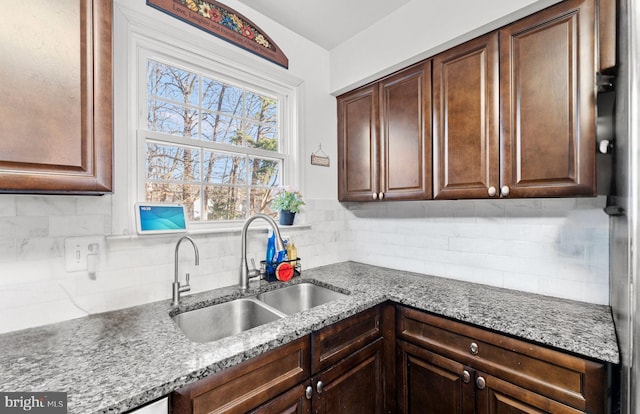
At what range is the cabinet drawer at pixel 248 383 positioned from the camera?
883mm

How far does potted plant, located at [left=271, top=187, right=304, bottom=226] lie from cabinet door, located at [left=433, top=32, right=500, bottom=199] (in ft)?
2.94

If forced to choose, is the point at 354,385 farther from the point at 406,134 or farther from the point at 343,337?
the point at 406,134

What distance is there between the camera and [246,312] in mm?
1587

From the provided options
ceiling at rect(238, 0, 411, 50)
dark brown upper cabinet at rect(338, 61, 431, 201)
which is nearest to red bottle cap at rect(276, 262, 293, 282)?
dark brown upper cabinet at rect(338, 61, 431, 201)

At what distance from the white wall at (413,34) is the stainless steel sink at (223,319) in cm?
171

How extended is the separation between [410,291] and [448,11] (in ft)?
5.24

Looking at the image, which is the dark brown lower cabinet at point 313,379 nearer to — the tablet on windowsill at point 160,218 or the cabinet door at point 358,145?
the tablet on windowsill at point 160,218

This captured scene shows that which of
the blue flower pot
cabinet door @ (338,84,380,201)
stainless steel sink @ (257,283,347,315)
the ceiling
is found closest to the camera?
stainless steel sink @ (257,283,347,315)

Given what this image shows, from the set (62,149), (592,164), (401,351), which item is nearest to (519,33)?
(592,164)

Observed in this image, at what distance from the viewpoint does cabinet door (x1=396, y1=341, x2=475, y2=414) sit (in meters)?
1.32

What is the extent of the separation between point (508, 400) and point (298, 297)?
1.16m

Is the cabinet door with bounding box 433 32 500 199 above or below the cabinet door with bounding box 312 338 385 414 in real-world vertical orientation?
above
